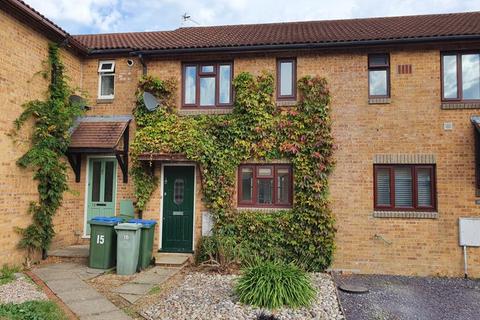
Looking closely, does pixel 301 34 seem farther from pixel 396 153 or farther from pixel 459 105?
pixel 459 105

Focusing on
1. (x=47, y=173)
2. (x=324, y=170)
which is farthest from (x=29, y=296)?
(x=324, y=170)

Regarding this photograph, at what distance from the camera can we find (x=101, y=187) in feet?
33.4

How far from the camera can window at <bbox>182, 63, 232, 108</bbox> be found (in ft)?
31.6

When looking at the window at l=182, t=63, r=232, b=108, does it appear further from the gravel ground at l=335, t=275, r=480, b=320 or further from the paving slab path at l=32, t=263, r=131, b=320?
the gravel ground at l=335, t=275, r=480, b=320

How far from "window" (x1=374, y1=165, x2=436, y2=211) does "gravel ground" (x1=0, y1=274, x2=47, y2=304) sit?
7.21 metres

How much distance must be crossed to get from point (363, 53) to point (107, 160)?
23.6ft

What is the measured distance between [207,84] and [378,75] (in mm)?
4281

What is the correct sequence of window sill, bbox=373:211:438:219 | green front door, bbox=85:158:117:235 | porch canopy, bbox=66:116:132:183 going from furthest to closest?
1. green front door, bbox=85:158:117:235
2. porch canopy, bbox=66:116:132:183
3. window sill, bbox=373:211:438:219

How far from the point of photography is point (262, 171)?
30.3ft

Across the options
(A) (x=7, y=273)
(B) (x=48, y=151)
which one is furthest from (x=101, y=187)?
(A) (x=7, y=273)

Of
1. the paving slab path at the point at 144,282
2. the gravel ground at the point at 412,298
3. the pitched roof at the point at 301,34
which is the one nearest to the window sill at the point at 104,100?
the pitched roof at the point at 301,34

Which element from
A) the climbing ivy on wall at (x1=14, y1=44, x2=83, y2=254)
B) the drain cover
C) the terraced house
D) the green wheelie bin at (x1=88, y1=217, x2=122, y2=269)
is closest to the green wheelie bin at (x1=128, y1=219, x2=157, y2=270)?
the green wheelie bin at (x1=88, y1=217, x2=122, y2=269)

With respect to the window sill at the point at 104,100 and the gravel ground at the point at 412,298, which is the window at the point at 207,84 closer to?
the window sill at the point at 104,100

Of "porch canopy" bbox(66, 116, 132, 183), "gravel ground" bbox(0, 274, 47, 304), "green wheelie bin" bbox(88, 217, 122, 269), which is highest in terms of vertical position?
"porch canopy" bbox(66, 116, 132, 183)
